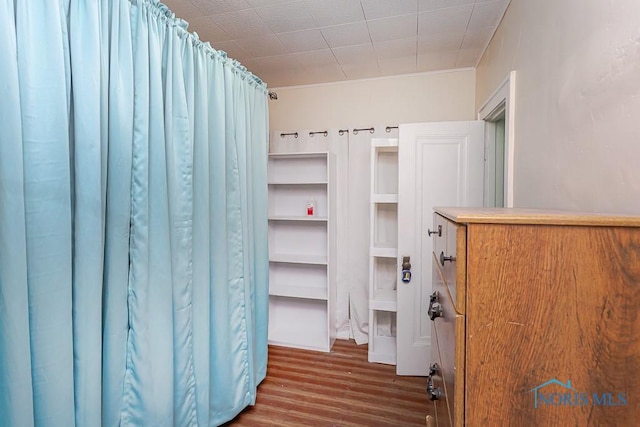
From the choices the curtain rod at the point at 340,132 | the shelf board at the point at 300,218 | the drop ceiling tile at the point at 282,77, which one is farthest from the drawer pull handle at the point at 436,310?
the drop ceiling tile at the point at 282,77

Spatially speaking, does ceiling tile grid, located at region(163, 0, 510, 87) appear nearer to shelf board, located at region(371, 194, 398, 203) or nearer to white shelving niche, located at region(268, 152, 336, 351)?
white shelving niche, located at region(268, 152, 336, 351)

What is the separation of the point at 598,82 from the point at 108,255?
1.73 m

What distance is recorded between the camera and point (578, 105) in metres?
1.06

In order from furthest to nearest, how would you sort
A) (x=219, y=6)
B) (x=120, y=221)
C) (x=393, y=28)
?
(x=393, y=28), (x=219, y=6), (x=120, y=221)

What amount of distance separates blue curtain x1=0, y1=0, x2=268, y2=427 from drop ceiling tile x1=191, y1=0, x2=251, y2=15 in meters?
0.33

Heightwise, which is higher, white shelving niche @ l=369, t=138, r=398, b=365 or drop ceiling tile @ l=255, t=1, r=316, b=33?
drop ceiling tile @ l=255, t=1, r=316, b=33

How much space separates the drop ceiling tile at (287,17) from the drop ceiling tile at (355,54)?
0.40m

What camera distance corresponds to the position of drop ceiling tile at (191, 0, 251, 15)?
5.99 feet

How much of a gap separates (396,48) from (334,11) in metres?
0.65

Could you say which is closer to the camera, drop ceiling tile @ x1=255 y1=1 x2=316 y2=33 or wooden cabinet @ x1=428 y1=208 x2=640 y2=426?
wooden cabinet @ x1=428 y1=208 x2=640 y2=426

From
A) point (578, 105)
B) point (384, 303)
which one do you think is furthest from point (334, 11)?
point (384, 303)

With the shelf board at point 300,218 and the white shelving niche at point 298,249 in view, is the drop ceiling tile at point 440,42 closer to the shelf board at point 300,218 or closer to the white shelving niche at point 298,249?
the white shelving niche at point 298,249

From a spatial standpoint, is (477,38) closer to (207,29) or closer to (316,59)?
(316,59)

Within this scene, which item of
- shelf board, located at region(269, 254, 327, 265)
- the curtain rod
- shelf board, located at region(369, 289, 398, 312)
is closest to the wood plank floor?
shelf board, located at region(369, 289, 398, 312)
